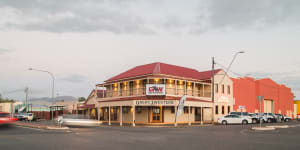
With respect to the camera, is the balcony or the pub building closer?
the pub building

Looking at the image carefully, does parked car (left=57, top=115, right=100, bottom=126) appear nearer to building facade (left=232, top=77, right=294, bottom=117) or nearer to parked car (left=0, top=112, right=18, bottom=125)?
parked car (left=0, top=112, right=18, bottom=125)

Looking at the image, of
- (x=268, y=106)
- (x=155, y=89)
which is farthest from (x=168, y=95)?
(x=268, y=106)

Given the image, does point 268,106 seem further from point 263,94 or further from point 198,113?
point 198,113

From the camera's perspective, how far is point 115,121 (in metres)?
41.0

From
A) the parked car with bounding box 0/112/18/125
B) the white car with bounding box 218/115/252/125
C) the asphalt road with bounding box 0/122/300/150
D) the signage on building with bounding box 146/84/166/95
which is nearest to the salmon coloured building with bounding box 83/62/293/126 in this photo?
the signage on building with bounding box 146/84/166/95

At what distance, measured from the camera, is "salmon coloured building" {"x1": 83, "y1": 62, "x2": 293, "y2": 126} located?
3584 cm

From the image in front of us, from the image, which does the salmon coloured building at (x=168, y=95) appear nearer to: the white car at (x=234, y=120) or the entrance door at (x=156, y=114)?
the entrance door at (x=156, y=114)

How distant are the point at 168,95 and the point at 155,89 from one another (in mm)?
2672

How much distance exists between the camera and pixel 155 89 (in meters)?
35.8

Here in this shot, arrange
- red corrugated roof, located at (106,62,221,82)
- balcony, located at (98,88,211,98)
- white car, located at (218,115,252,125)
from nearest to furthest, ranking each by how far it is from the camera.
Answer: white car, located at (218,115,252,125)
balcony, located at (98,88,211,98)
red corrugated roof, located at (106,62,221,82)

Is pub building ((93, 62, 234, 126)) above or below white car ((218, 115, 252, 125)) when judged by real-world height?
above

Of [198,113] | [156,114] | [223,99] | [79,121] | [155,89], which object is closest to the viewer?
[79,121]

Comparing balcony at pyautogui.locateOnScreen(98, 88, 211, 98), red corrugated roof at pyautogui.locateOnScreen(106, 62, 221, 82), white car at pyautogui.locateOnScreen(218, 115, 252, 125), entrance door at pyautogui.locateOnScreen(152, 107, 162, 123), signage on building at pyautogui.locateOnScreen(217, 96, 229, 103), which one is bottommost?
white car at pyautogui.locateOnScreen(218, 115, 252, 125)

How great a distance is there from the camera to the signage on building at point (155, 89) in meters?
35.7
